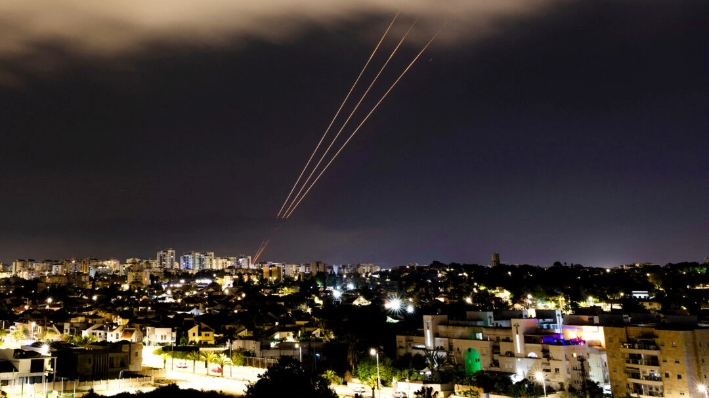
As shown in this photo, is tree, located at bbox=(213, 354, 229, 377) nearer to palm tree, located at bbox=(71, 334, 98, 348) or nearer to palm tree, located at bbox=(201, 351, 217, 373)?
palm tree, located at bbox=(201, 351, 217, 373)

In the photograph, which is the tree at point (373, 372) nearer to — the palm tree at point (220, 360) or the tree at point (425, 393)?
the tree at point (425, 393)

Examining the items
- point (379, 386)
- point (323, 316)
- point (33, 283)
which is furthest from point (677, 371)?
point (33, 283)

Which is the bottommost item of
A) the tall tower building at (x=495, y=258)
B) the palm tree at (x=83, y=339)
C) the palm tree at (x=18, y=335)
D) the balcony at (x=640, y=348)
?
the balcony at (x=640, y=348)

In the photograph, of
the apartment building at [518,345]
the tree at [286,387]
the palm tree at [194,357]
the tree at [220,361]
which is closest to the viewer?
the tree at [286,387]

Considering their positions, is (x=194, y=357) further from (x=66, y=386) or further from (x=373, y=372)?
(x=373, y=372)

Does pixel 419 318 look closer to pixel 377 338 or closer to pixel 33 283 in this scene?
pixel 377 338

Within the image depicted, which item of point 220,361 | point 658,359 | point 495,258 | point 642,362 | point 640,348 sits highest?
point 495,258

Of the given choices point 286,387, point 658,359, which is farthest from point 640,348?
point 286,387

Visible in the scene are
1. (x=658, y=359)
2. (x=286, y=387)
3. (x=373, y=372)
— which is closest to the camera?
(x=286, y=387)

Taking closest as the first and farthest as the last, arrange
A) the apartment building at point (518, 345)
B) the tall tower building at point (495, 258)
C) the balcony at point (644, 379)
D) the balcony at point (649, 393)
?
the balcony at point (649, 393), the balcony at point (644, 379), the apartment building at point (518, 345), the tall tower building at point (495, 258)

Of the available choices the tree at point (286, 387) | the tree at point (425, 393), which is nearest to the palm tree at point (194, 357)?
the tree at point (286, 387)

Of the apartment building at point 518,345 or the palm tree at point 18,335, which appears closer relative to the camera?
the apartment building at point 518,345
